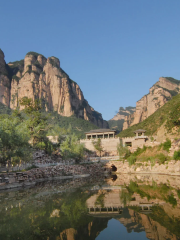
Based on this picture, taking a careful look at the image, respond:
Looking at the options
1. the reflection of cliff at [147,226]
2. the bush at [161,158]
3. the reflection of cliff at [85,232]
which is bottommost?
the reflection of cliff at [85,232]

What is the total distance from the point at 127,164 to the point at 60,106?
11899 cm

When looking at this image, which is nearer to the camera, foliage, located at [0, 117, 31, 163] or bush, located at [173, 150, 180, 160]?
foliage, located at [0, 117, 31, 163]

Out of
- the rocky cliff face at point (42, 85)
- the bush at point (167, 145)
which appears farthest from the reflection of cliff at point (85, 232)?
the rocky cliff face at point (42, 85)

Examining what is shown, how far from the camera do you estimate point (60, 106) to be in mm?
150500

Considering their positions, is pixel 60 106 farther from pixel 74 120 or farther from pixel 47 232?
pixel 47 232

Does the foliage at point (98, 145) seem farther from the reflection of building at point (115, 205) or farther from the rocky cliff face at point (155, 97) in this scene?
the rocky cliff face at point (155, 97)

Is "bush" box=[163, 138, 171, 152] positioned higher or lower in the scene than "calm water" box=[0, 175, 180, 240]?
higher

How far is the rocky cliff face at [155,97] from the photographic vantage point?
430 feet

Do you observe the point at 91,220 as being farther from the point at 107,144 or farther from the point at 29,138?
the point at 107,144

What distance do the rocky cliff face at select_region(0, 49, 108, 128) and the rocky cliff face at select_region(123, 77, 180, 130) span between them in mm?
42527

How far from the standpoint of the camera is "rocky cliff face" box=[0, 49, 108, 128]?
14250 cm

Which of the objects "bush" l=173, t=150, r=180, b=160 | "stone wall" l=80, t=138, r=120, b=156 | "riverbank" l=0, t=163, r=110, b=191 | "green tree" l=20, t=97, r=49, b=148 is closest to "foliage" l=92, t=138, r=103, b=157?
"stone wall" l=80, t=138, r=120, b=156

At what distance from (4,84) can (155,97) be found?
9943 centimetres

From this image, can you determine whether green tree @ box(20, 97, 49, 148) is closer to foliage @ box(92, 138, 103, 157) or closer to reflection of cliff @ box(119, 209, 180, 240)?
foliage @ box(92, 138, 103, 157)
